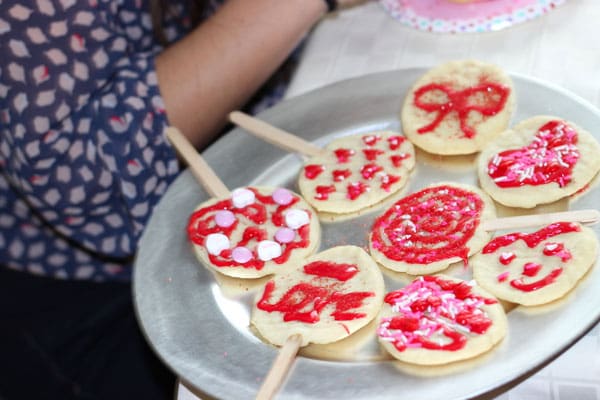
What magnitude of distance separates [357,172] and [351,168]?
14 mm

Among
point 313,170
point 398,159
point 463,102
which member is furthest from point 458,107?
point 313,170

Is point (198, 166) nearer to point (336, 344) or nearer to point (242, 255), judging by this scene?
point (242, 255)

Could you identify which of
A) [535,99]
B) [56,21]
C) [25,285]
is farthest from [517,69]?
[25,285]

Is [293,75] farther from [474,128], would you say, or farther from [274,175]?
[474,128]

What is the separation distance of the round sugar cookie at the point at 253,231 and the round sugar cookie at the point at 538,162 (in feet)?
0.80

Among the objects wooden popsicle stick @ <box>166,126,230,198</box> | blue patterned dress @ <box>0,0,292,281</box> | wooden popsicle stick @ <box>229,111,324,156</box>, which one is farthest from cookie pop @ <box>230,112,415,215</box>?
blue patterned dress @ <box>0,0,292,281</box>

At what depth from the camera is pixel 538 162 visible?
0.94 m

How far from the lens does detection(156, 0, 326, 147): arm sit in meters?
1.20

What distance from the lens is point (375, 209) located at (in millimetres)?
988

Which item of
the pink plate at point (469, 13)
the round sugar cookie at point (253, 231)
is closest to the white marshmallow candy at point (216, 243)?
the round sugar cookie at point (253, 231)

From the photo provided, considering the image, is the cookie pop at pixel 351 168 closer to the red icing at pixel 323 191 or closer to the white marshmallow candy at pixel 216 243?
the red icing at pixel 323 191

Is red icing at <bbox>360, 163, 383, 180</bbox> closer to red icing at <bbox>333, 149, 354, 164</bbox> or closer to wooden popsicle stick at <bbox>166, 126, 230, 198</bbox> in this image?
red icing at <bbox>333, 149, 354, 164</bbox>

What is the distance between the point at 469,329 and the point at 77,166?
0.67 m

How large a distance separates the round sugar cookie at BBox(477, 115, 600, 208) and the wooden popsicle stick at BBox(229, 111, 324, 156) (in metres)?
0.25
